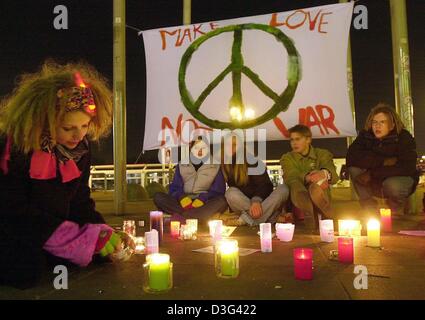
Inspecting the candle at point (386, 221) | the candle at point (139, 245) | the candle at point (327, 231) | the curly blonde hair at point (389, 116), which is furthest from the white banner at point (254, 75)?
the candle at point (139, 245)

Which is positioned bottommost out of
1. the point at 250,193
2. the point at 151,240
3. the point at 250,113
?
the point at 151,240

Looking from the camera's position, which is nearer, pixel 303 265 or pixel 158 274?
pixel 158 274

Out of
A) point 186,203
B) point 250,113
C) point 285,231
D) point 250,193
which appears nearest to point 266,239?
point 285,231

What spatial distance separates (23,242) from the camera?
2254 mm

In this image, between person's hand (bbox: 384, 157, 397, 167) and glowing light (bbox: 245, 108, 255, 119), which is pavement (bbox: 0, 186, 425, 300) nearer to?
person's hand (bbox: 384, 157, 397, 167)

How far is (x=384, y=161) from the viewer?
479 centimetres

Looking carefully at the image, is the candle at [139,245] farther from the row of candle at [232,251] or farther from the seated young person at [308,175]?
the seated young person at [308,175]

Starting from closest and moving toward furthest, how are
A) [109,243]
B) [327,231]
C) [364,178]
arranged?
[109,243] < [327,231] < [364,178]

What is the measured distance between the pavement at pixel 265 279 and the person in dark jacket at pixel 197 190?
1401 mm

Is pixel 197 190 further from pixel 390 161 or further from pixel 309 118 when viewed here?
pixel 390 161

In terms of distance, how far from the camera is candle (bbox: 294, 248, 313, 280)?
7.53 ft

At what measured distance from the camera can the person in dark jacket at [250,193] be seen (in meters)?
4.58

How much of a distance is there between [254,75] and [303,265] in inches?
147

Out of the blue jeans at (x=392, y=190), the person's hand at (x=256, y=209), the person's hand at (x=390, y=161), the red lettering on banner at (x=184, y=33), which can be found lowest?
the person's hand at (x=256, y=209)
